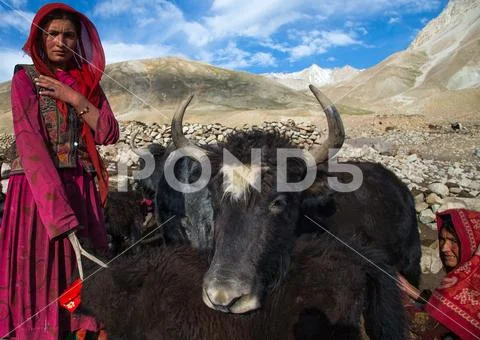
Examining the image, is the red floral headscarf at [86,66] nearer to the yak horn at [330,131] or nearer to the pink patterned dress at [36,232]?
the pink patterned dress at [36,232]

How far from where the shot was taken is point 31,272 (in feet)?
7.62

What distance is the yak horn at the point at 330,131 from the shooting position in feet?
9.77

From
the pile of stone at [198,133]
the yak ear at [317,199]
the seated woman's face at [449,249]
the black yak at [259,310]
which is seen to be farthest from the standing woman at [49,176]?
the pile of stone at [198,133]

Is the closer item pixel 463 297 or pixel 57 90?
pixel 57 90

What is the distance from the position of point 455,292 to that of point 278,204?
1.59 metres

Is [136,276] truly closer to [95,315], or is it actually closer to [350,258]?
[95,315]

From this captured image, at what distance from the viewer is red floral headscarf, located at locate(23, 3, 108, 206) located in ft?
7.86

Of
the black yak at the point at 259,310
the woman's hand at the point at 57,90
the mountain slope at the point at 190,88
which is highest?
the mountain slope at the point at 190,88

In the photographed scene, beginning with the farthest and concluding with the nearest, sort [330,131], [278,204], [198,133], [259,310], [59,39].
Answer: [198,133] < [330,131] < [278,204] < [59,39] < [259,310]

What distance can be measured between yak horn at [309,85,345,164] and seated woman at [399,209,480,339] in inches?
43.3

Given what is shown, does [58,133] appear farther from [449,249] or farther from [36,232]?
[449,249]

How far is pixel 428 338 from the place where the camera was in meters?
3.45

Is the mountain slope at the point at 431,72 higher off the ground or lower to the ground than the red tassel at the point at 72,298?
higher

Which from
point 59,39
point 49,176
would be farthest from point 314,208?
point 59,39
